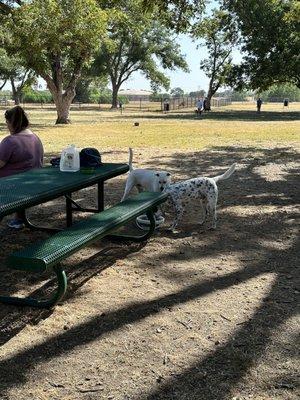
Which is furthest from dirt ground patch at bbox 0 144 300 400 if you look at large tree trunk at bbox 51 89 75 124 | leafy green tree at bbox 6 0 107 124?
large tree trunk at bbox 51 89 75 124

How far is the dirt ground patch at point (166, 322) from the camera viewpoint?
8.84 feet

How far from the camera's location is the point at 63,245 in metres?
3.20

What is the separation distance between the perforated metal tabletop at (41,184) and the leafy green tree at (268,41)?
117 ft

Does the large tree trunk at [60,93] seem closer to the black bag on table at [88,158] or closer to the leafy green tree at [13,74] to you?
the black bag on table at [88,158]

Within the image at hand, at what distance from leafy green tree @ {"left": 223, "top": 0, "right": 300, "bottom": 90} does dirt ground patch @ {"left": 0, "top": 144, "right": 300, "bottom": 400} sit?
117 feet

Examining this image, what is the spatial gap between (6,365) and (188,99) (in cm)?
6564

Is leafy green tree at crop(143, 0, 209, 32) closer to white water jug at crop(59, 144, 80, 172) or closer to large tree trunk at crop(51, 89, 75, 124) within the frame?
white water jug at crop(59, 144, 80, 172)

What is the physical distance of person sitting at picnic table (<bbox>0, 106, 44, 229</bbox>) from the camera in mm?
5086

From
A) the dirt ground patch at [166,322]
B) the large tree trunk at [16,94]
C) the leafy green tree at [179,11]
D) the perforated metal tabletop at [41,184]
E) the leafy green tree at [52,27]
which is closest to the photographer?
the dirt ground patch at [166,322]

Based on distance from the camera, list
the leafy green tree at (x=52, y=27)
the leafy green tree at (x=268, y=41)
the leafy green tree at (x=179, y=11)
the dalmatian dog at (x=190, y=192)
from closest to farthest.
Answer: the dalmatian dog at (x=190, y=192) < the leafy green tree at (x=179, y=11) < the leafy green tree at (x=52, y=27) < the leafy green tree at (x=268, y=41)

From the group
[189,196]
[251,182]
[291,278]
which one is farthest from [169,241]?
[251,182]

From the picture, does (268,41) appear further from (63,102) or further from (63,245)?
(63,245)

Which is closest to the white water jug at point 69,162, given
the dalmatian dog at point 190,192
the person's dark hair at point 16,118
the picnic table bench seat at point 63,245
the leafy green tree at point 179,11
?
the person's dark hair at point 16,118

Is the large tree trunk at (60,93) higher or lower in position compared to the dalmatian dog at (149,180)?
higher
